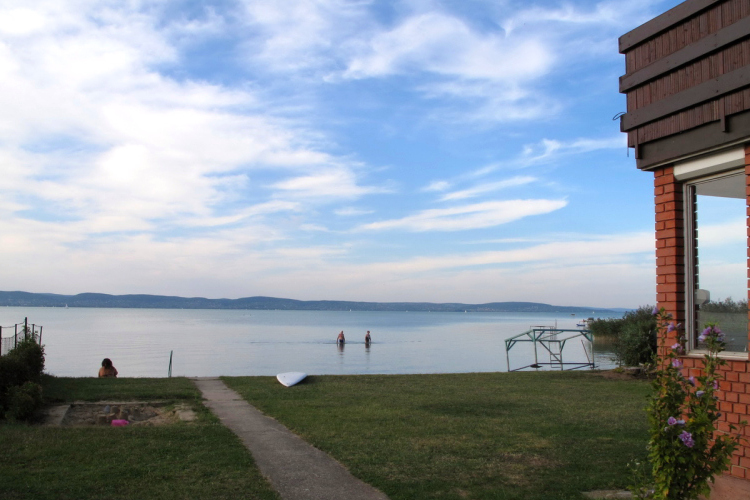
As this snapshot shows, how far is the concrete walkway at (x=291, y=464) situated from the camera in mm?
6305

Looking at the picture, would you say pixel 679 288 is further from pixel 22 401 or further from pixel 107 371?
pixel 107 371

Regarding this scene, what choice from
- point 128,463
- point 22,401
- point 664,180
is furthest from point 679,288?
point 22,401

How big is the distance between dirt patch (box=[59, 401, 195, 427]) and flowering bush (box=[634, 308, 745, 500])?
317 inches

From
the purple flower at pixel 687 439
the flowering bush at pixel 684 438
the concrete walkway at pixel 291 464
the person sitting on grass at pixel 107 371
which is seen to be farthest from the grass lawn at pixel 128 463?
the person sitting on grass at pixel 107 371

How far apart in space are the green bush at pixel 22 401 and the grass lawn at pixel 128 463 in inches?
21.0

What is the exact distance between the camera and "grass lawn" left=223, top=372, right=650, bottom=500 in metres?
6.79

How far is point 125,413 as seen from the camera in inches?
456

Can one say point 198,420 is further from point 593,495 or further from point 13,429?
point 593,495

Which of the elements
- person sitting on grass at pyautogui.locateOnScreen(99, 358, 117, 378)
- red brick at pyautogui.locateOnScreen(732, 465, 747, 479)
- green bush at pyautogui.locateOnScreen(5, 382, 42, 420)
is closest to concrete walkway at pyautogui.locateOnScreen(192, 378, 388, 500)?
green bush at pyautogui.locateOnScreen(5, 382, 42, 420)

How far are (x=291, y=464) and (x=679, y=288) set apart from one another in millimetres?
4705

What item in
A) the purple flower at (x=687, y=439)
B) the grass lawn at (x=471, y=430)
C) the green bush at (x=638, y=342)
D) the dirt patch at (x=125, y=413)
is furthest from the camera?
the green bush at (x=638, y=342)

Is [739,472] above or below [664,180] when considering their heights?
below

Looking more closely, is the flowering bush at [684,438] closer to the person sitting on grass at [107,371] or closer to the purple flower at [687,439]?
the purple flower at [687,439]

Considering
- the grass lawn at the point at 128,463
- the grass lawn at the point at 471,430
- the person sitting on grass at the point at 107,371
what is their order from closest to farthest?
the grass lawn at the point at 128,463, the grass lawn at the point at 471,430, the person sitting on grass at the point at 107,371
